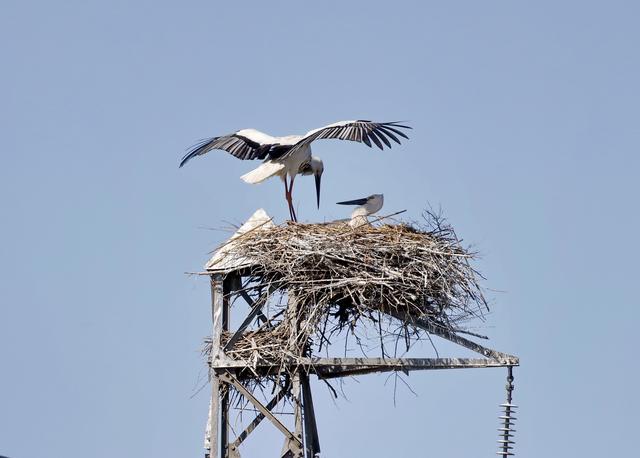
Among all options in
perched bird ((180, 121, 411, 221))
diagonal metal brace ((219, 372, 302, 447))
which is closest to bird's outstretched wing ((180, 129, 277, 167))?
perched bird ((180, 121, 411, 221))

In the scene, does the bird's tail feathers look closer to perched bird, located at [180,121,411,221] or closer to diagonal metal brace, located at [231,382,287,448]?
perched bird, located at [180,121,411,221]

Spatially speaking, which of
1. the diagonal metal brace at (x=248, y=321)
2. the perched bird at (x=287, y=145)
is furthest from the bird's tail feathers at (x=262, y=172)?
the diagonal metal brace at (x=248, y=321)

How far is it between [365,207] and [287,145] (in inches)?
48.8

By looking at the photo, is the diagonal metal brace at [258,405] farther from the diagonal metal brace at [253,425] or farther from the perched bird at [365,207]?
the perched bird at [365,207]

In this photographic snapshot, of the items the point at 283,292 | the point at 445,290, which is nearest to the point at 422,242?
the point at 445,290

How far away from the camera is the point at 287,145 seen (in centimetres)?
1552

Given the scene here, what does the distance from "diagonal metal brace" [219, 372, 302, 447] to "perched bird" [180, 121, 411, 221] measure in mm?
3000

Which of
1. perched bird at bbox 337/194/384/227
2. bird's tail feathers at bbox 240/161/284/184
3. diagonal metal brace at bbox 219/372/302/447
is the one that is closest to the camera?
diagonal metal brace at bbox 219/372/302/447

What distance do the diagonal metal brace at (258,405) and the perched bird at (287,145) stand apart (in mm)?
3000

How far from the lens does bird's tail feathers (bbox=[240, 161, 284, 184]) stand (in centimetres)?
1546

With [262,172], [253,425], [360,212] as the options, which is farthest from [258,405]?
[262,172]

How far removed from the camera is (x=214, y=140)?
52.1 feet

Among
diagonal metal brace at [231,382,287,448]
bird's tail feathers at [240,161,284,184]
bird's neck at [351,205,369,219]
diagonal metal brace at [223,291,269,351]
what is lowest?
diagonal metal brace at [231,382,287,448]

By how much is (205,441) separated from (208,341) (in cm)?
112
